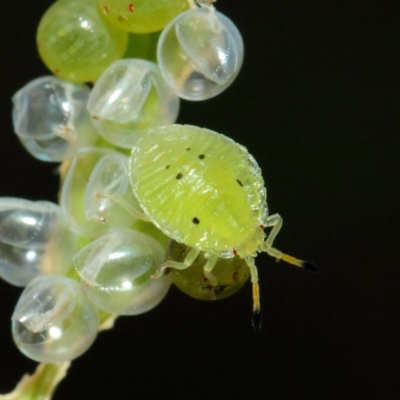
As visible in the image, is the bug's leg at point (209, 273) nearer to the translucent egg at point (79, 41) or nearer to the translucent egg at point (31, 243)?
the translucent egg at point (31, 243)

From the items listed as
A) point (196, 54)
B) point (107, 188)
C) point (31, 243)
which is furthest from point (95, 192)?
point (196, 54)

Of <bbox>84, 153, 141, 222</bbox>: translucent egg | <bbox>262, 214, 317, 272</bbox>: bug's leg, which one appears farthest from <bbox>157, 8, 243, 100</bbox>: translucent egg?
<bbox>262, 214, 317, 272</bbox>: bug's leg

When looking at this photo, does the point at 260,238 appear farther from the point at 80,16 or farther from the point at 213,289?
the point at 80,16

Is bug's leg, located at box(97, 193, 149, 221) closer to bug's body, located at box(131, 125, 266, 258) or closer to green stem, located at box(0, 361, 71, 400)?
bug's body, located at box(131, 125, 266, 258)

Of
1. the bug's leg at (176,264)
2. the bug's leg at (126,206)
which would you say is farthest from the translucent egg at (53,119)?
the bug's leg at (176,264)

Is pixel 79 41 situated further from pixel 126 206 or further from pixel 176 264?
pixel 176 264

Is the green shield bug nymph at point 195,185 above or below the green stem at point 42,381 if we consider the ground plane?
above
